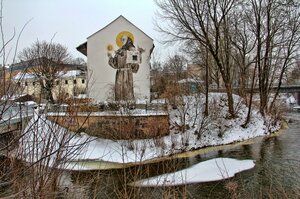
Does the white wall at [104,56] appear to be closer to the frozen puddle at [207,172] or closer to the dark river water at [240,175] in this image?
the dark river water at [240,175]

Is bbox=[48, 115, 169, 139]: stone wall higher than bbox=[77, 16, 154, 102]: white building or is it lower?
lower

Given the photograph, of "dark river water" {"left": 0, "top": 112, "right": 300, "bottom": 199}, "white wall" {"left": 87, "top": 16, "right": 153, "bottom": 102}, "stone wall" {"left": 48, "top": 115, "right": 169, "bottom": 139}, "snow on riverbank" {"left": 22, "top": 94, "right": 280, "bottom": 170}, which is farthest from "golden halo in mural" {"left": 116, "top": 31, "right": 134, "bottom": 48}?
"dark river water" {"left": 0, "top": 112, "right": 300, "bottom": 199}

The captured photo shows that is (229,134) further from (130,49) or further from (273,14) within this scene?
(130,49)

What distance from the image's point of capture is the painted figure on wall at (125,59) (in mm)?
33906

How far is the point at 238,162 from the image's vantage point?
17875 mm

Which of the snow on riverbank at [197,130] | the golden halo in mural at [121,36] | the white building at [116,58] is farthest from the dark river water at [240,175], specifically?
the golden halo in mural at [121,36]

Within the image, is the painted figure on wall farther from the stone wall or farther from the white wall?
the stone wall

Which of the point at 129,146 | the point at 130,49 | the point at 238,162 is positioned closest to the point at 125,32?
the point at 130,49

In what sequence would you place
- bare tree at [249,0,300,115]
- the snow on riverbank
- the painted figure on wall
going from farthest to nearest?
the painted figure on wall
bare tree at [249,0,300,115]
the snow on riverbank

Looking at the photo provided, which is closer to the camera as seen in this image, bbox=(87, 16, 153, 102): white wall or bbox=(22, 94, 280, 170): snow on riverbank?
bbox=(22, 94, 280, 170): snow on riverbank

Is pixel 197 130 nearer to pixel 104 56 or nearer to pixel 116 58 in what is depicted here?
pixel 116 58

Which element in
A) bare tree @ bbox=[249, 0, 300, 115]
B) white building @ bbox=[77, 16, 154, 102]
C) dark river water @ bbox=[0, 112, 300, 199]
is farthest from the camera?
white building @ bbox=[77, 16, 154, 102]

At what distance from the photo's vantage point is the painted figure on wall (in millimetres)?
33906

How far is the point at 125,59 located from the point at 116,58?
3.51 ft
